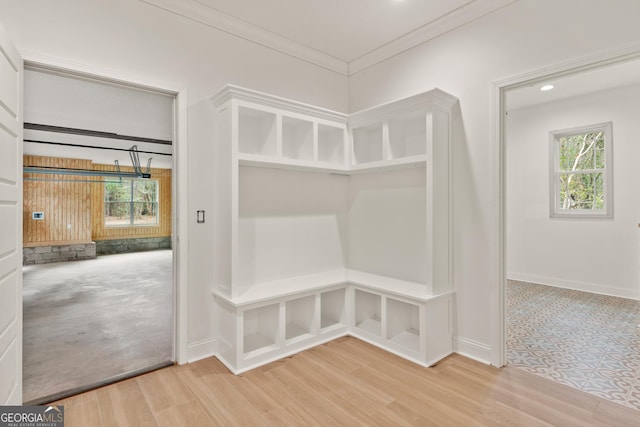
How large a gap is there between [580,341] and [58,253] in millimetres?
10211

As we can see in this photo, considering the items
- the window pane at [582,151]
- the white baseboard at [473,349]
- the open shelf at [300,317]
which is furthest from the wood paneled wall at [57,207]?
the window pane at [582,151]

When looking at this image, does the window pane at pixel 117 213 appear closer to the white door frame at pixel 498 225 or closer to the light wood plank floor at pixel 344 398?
the light wood plank floor at pixel 344 398

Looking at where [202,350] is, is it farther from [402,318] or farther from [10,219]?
[402,318]

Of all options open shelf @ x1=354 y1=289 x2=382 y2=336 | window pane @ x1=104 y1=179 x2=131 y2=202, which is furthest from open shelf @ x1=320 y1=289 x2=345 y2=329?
window pane @ x1=104 y1=179 x2=131 y2=202

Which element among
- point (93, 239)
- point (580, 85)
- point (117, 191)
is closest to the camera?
point (580, 85)

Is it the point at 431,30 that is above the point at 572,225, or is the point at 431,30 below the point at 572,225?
above

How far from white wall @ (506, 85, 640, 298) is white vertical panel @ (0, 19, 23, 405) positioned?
5.92 meters

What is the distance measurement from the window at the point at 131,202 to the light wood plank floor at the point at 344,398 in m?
8.63

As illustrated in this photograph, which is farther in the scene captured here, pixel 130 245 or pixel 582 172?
pixel 130 245

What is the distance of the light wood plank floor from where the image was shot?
1843 mm

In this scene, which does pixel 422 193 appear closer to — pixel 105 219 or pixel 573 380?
pixel 573 380

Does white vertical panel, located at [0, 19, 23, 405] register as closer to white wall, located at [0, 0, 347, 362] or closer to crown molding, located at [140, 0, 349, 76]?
white wall, located at [0, 0, 347, 362]

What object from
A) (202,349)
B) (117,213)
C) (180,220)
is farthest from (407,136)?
(117,213)

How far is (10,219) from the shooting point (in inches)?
67.2
